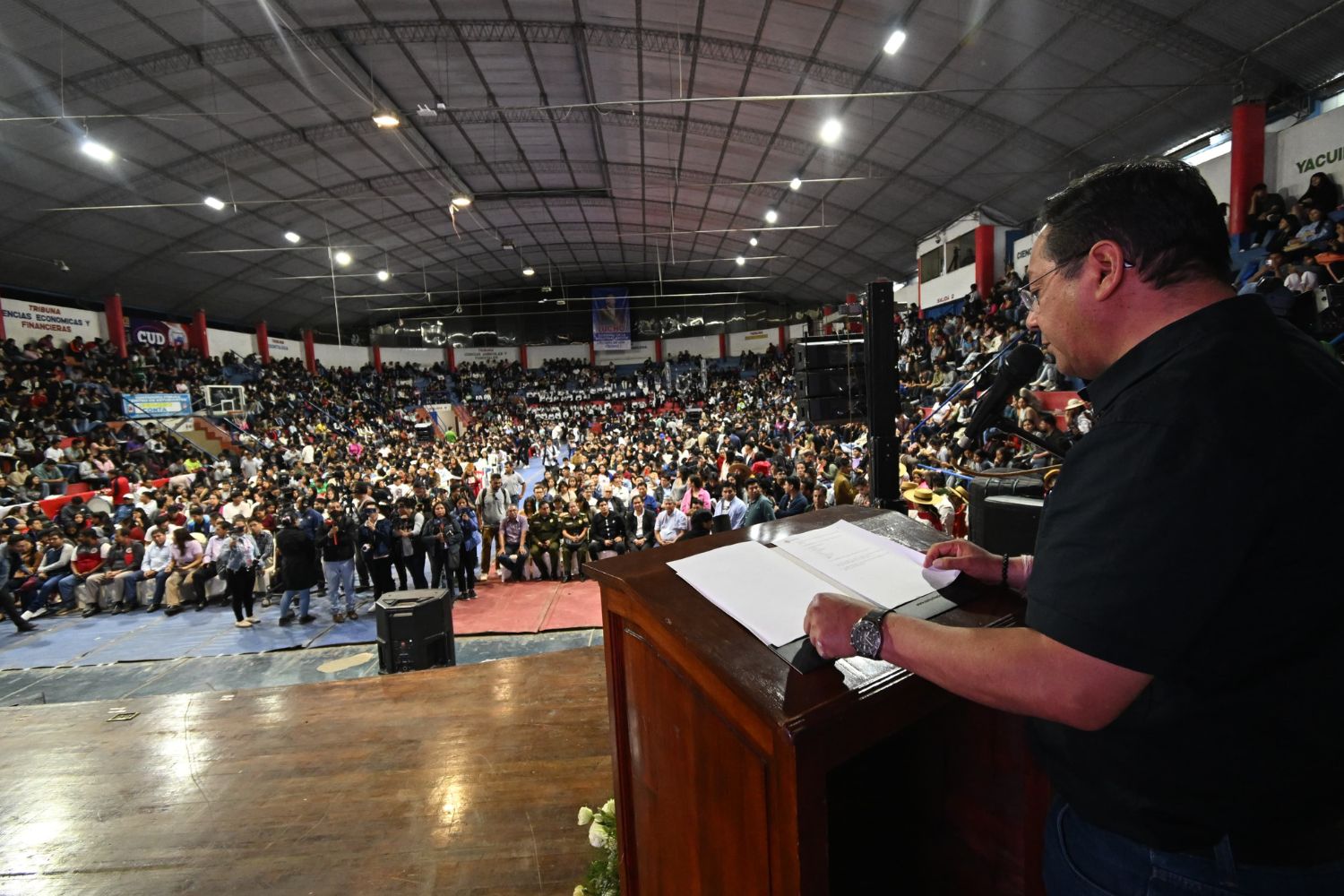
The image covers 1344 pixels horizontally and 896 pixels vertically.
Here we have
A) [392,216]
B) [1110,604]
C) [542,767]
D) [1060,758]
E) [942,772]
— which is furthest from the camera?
[392,216]

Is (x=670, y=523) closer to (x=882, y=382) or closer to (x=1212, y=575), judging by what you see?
(x=882, y=382)

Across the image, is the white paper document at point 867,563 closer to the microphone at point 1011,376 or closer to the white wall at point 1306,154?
the microphone at point 1011,376

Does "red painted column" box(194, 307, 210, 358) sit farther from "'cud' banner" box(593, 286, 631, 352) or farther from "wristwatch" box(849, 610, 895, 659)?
"wristwatch" box(849, 610, 895, 659)

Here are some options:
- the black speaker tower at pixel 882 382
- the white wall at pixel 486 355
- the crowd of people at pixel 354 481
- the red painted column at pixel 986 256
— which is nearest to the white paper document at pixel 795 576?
the crowd of people at pixel 354 481

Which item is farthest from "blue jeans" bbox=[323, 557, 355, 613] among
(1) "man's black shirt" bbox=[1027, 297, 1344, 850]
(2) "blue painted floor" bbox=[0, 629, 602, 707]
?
(1) "man's black shirt" bbox=[1027, 297, 1344, 850]

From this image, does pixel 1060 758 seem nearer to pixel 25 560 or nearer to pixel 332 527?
pixel 332 527

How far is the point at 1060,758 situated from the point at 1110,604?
1.02 feet

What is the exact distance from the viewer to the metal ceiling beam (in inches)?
329

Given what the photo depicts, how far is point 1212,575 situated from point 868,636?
0.33 meters

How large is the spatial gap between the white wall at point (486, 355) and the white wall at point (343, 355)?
3789 mm

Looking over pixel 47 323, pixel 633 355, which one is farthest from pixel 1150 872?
pixel 633 355

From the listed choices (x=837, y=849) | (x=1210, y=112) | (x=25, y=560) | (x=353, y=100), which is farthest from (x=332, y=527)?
(x=1210, y=112)

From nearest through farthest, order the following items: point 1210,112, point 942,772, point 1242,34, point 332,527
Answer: point 942,772, point 332,527, point 1242,34, point 1210,112

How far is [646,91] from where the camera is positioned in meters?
10.4
